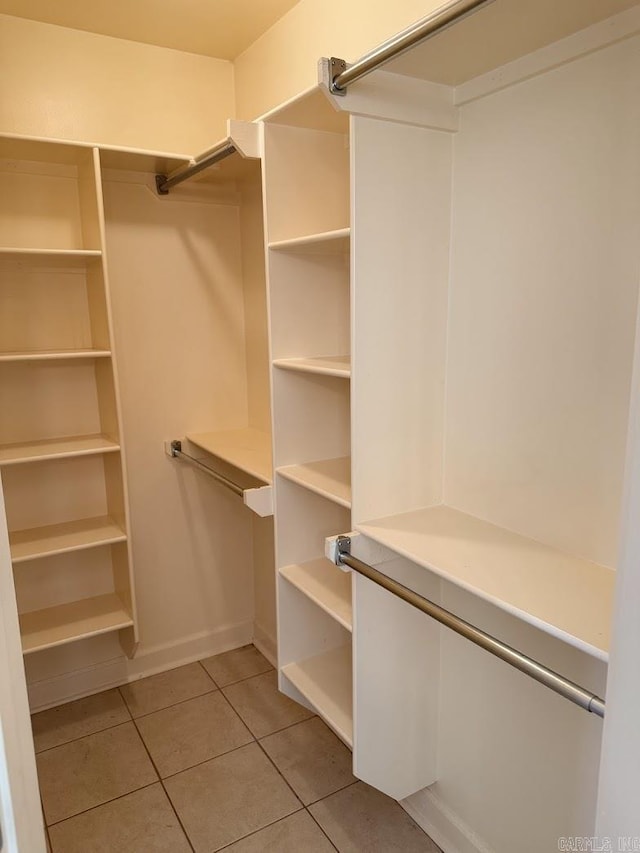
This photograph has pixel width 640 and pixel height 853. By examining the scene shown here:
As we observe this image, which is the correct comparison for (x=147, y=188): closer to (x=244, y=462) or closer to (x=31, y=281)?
(x=31, y=281)

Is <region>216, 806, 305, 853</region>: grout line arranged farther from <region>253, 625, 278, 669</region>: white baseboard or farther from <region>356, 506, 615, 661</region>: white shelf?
<region>356, 506, 615, 661</region>: white shelf

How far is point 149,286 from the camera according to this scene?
104 inches

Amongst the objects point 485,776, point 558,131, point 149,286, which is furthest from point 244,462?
point 558,131

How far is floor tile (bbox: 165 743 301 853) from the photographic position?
201 centimetres

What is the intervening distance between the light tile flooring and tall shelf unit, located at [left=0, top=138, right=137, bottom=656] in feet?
1.21

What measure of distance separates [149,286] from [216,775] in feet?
6.54

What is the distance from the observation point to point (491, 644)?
47.9 inches

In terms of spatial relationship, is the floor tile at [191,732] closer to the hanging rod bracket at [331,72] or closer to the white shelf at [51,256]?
the white shelf at [51,256]

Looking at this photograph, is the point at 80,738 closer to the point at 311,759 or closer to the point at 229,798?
the point at 229,798

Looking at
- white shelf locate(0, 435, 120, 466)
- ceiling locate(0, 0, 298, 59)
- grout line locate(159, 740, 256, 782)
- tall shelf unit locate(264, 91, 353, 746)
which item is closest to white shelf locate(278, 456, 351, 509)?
tall shelf unit locate(264, 91, 353, 746)

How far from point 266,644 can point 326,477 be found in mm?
1445

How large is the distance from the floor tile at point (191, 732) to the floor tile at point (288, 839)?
1.37 feet

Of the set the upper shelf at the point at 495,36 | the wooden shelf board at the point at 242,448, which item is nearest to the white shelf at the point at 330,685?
the wooden shelf board at the point at 242,448

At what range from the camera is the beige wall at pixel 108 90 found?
228 centimetres
